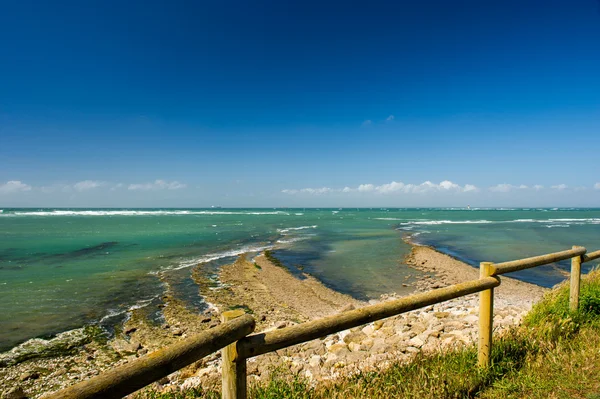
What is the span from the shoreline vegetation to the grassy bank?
0.08 meters

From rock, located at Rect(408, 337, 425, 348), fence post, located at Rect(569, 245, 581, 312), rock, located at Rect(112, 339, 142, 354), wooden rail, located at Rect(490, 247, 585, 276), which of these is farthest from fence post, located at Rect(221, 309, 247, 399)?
Result: rock, located at Rect(112, 339, 142, 354)

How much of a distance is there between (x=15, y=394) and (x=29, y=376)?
2.74 ft

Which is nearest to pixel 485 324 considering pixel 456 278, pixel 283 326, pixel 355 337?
pixel 355 337

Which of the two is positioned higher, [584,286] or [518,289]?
[584,286]

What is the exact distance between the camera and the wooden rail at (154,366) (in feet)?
6.13

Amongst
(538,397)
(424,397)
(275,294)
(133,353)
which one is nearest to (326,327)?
(424,397)

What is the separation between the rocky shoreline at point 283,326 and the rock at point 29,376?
0.02 m

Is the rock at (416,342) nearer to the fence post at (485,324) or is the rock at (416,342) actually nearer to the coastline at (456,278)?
the fence post at (485,324)

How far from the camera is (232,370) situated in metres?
2.66

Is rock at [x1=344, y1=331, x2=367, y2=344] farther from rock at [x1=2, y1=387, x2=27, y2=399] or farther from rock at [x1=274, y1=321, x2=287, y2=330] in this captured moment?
rock at [x1=2, y1=387, x2=27, y2=399]

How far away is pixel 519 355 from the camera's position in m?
4.70

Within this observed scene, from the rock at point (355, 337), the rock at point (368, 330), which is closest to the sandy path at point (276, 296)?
the rock at point (368, 330)

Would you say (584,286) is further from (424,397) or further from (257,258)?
(257,258)

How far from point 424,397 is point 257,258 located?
1815 centimetres
